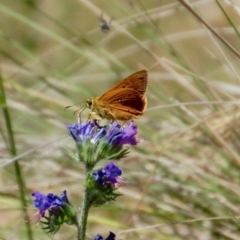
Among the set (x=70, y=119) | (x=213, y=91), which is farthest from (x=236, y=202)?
(x=70, y=119)

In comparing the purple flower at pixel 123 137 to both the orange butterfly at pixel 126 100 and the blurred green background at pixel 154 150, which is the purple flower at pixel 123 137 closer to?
the orange butterfly at pixel 126 100

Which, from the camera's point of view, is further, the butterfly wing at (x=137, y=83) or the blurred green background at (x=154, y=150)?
the blurred green background at (x=154, y=150)

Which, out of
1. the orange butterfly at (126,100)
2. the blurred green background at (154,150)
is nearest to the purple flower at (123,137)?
the orange butterfly at (126,100)

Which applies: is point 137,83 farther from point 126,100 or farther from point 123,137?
point 123,137

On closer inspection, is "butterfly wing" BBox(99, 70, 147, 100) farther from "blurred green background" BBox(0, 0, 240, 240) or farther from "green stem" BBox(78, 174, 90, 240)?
"blurred green background" BBox(0, 0, 240, 240)

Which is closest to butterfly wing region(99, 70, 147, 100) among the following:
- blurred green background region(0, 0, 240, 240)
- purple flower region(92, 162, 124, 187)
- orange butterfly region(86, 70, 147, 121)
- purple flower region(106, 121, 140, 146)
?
orange butterfly region(86, 70, 147, 121)

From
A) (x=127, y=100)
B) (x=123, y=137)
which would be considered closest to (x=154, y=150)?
→ (x=127, y=100)
